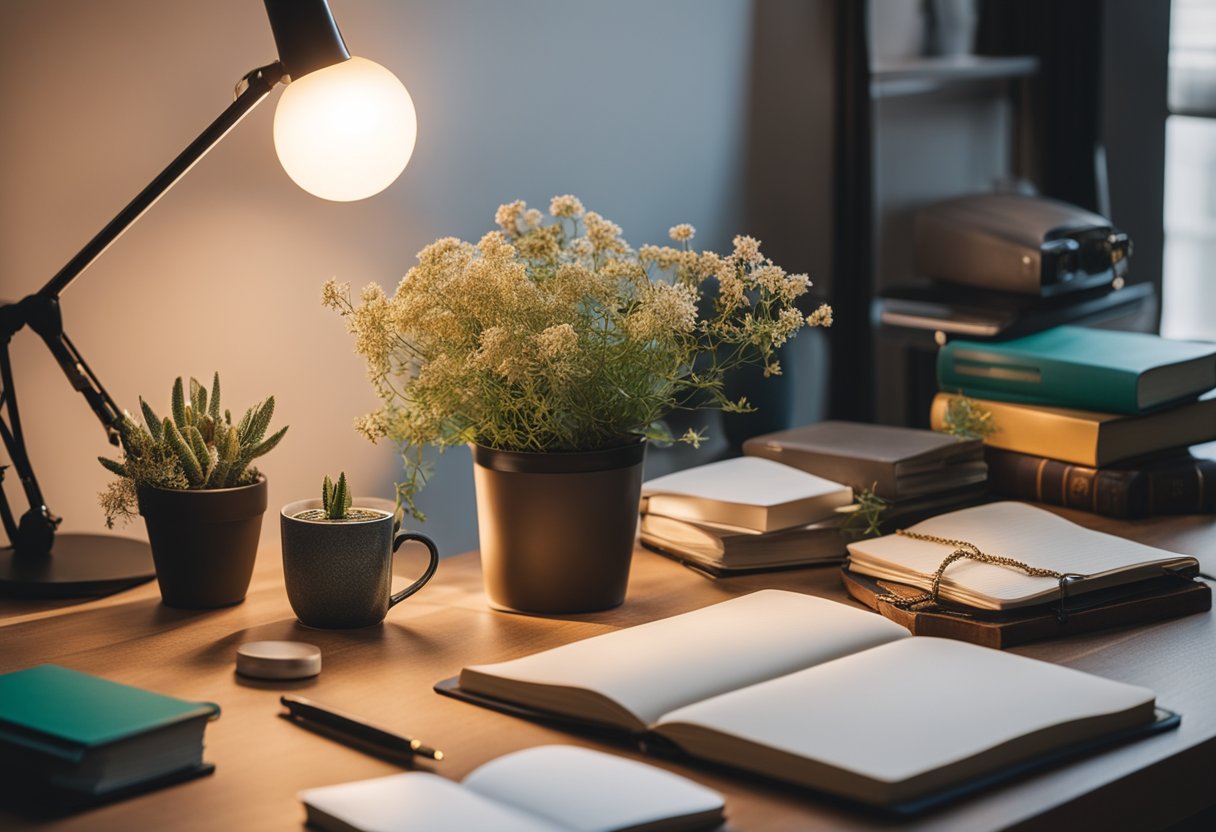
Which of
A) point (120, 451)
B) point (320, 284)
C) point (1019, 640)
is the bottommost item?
point (1019, 640)

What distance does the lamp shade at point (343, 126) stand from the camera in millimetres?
1256

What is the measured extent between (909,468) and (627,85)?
685mm

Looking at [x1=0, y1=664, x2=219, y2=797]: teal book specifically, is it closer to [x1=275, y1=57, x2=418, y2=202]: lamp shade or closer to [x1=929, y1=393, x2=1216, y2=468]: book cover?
[x1=275, y1=57, x2=418, y2=202]: lamp shade

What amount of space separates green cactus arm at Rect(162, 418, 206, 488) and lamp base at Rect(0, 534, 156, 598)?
152mm

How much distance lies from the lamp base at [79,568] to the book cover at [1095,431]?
99 centimetres

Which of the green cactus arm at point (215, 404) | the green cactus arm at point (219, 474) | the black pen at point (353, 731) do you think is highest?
the green cactus arm at point (215, 404)

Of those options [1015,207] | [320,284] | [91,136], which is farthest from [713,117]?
[91,136]

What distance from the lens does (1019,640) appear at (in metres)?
1.14

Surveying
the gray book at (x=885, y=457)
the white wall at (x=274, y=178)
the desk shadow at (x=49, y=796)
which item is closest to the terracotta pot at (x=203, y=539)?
the white wall at (x=274, y=178)

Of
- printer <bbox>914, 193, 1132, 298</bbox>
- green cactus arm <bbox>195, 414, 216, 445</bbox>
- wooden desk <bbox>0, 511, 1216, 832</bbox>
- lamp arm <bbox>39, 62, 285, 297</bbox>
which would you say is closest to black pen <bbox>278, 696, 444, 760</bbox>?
wooden desk <bbox>0, 511, 1216, 832</bbox>

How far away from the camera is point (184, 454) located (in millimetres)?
1185

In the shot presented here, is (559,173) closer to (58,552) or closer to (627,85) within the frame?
(627,85)

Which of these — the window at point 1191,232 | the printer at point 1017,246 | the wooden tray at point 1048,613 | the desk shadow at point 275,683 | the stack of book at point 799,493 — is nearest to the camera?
the desk shadow at point 275,683

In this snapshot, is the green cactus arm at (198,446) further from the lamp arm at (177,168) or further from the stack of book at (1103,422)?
the stack of book at (1103,422)
